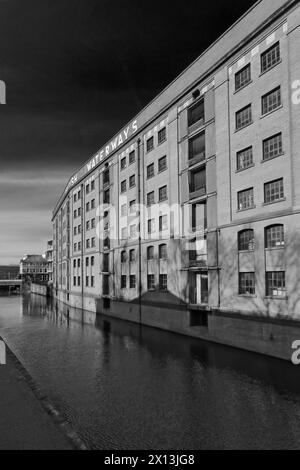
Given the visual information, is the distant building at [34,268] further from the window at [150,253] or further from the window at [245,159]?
the window at [245,159]

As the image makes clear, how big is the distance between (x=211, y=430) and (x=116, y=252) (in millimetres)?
37893

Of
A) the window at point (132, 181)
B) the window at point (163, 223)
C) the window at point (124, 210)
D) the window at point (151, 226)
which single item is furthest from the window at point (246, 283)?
the window at point (124, 210)

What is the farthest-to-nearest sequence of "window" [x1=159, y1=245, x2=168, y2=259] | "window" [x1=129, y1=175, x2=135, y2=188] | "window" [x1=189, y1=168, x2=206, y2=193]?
1. "window" [x1=129, y1=175, x2=135, y2=188]
2. "window" [x1=159, y1=245, x2=168, y2=259]
3. "window" [x1=189, y1=168, x2=206, y2=193]

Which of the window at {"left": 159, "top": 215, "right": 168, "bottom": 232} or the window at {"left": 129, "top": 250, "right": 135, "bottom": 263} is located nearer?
the window at {"left": 159, "top": 215, "right": 168, "bottom": 232}

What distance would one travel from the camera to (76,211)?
70.2m

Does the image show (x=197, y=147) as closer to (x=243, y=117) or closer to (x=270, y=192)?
(x=243, y=117)

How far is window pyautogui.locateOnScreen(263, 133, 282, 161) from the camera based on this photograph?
26.3 m

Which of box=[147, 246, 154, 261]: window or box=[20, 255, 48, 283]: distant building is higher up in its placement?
box=[147, 246, 154, 261]: window

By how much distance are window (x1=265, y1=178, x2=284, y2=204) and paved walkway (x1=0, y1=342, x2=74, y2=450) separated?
19.0 m

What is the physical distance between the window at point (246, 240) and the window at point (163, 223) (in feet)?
37.5

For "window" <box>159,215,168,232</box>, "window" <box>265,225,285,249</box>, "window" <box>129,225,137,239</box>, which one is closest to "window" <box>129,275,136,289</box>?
"window" <box>129,225,137,239</box>

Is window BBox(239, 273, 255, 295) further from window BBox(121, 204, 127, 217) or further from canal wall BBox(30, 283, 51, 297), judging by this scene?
canal wall BBox(30, 283, 51, 297)

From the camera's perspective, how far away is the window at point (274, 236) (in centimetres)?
2573

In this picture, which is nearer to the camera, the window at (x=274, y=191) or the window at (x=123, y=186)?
the window at (x=274, y=191)
